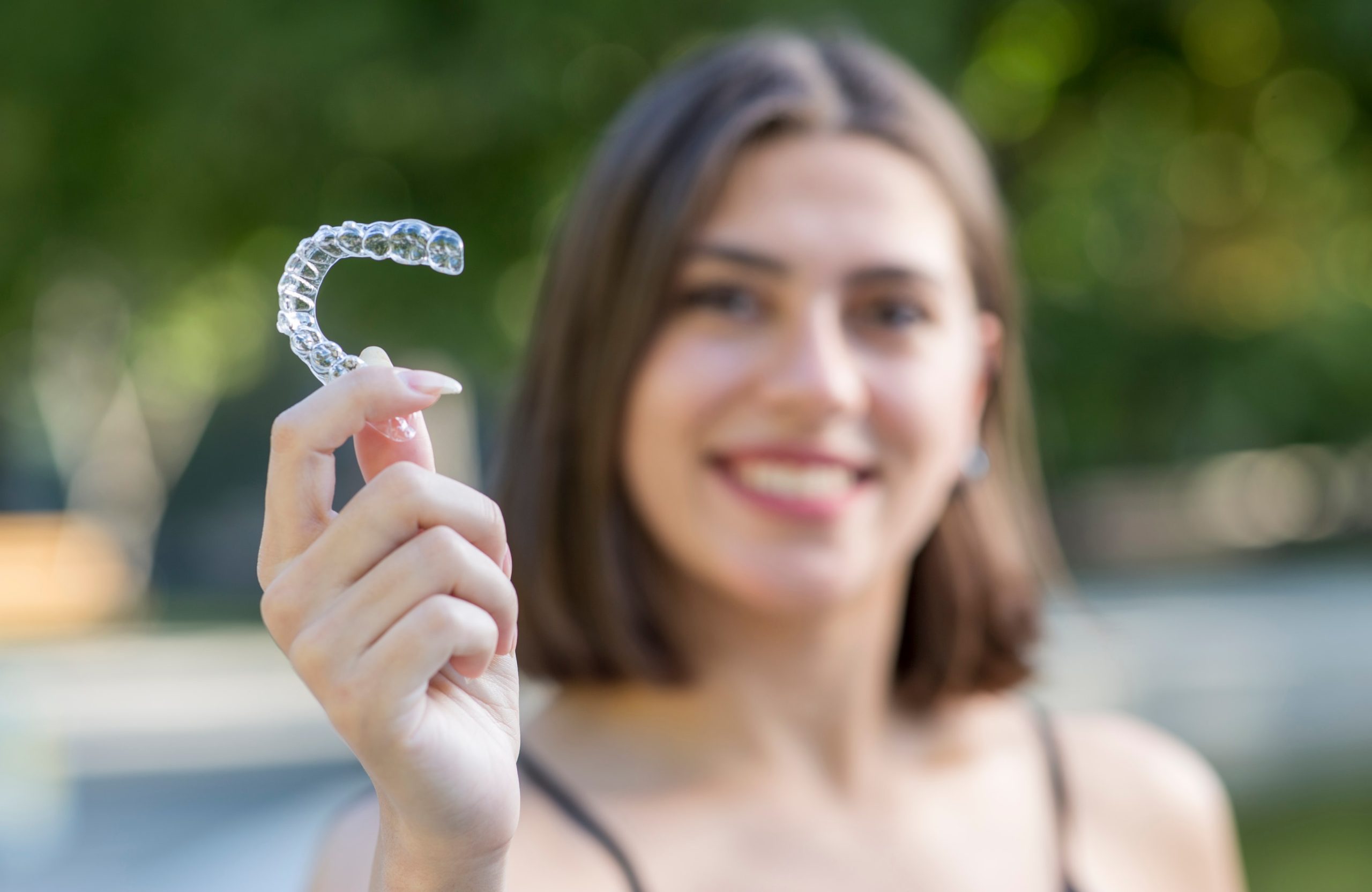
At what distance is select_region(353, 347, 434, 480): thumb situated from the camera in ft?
3.52

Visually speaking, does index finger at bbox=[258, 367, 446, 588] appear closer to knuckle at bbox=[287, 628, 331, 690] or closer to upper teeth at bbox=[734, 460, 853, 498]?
knuckle at bbox=[287, 628, 331, 690]

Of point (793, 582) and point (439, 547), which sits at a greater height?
point (439, 547)

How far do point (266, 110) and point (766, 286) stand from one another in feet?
16.2

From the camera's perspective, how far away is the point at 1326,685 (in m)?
7.45

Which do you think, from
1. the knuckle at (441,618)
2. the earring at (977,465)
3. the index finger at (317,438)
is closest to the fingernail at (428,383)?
the index finger at (317,438)

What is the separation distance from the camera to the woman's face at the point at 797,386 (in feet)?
5.59

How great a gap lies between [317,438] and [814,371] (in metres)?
0.80

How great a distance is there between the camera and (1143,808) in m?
2.12

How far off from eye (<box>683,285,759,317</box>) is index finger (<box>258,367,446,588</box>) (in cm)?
75

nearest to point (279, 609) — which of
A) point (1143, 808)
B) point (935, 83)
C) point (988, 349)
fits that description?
point (988, 349)

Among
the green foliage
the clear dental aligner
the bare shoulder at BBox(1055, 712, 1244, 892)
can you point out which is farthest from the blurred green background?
the clear dental aligner

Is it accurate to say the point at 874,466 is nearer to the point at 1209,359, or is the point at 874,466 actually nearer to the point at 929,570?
the point at 929,570

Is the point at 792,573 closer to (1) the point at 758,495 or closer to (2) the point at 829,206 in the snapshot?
(1) the point at 758,495

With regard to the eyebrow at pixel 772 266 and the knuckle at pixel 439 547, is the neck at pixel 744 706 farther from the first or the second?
the knuckle at pixel 439 547
